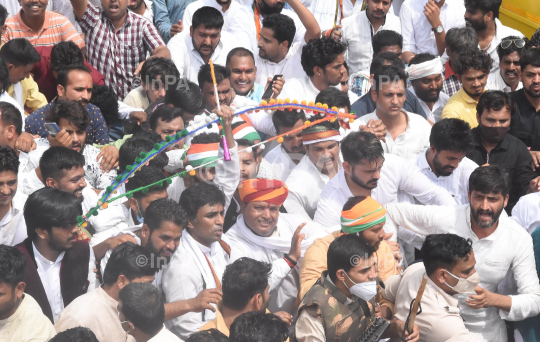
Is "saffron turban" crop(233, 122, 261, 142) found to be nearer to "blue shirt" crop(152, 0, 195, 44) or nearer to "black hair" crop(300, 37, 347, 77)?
"black hair" crop(300, 37, 347, 77)

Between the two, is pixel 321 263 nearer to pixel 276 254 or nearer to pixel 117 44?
→ pixel 276 254

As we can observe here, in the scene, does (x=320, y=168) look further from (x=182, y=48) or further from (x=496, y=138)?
(x=182, y=48)

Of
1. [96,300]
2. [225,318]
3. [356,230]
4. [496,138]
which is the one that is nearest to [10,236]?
[96,300]

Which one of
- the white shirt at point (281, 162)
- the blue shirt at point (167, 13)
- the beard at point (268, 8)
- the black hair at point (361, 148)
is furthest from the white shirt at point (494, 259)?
the blue shirt at point (167, 13)

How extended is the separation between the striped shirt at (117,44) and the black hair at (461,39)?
2.66 meters

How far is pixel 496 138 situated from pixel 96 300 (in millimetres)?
3229

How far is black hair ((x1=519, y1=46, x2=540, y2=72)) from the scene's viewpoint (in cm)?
586

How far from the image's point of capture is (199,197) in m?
4.24

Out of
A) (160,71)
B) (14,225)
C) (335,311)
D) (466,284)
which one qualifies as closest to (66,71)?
(160,71)

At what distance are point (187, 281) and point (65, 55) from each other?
2.62m

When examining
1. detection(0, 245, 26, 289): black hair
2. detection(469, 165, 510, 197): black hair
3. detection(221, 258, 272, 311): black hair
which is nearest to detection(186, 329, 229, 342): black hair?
detection(221, 258, 272, 311): black hair

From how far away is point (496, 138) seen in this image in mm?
5352

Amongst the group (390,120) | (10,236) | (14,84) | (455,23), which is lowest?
(10,236)

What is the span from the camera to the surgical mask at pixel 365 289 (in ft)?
12.3
